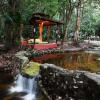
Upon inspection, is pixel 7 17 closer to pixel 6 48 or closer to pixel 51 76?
pixel 6 48

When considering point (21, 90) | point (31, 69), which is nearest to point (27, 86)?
point (21, 90)

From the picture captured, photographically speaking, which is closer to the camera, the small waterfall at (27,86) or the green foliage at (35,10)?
the small waterfall at (27,86)

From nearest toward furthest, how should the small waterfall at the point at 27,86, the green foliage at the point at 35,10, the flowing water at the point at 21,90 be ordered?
the flowing water at the point at 21,90 → the small waterfall at the point at 27,86 → the green foliage at the point at 35,10

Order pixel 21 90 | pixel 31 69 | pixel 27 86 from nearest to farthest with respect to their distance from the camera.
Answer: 1. pixel 21 90
2. pixel 27 86
3. pixel 31 69

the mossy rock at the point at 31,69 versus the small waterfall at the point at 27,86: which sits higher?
the mossy rock at the point at 31,69

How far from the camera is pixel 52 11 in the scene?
101 feet

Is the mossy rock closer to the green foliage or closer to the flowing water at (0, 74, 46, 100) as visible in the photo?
the flowing water at (0, 74, 46, 100)

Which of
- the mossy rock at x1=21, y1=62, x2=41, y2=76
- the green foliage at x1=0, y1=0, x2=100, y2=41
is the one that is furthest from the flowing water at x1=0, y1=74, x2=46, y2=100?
the green foliage at x1=0, y1=0, x2=100, y2=41

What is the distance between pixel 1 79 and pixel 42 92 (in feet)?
9.43

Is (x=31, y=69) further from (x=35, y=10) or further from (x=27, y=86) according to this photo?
(x=35, y=10)

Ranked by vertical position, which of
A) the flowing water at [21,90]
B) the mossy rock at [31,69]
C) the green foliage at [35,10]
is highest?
the green foliage at [35,10]

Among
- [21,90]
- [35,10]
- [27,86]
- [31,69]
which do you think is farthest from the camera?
[35,10]

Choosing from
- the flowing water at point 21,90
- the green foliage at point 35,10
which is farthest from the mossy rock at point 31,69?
the green foliage at point 35,10

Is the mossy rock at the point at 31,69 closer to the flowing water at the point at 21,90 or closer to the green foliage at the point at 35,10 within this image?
the flowing water at the point at 21,90
